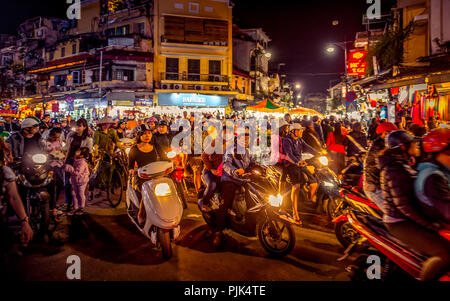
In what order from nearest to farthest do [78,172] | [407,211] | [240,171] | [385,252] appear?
[407,211] < [385,252] < [240,171] < [78,172]

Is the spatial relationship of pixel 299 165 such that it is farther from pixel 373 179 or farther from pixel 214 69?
pixel 214 69

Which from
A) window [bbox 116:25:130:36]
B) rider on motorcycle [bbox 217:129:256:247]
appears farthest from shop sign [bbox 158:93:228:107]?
rider on motorcycle [bbox 217:129:256:247]

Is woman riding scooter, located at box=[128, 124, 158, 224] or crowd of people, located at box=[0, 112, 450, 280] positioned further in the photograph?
woman riding scooter, located at box=[128, 124, 158, 224]

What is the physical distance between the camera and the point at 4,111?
1097 cm

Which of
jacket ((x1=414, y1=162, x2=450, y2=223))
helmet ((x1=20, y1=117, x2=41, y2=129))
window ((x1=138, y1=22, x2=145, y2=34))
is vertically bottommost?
jacket ((x1=414, y1=162, x2=450, y2=223))

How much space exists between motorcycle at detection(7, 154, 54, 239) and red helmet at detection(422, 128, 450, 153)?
534 cm

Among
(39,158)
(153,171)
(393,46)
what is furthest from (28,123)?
(393,46)

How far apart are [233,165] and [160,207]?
53.1 inches

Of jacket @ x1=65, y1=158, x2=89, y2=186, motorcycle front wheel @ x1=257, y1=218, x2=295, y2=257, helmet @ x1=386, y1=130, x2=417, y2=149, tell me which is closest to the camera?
helmet @ x1=386, y1=130, x2=417, y2=149

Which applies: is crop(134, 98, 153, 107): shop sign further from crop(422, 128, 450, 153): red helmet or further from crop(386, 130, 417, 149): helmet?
crop(422, 128, 450, 153): red helmet

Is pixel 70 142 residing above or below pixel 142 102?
below

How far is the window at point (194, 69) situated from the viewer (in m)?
29.4

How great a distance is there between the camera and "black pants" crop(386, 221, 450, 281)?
8.52 feet

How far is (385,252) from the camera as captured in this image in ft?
10.2
